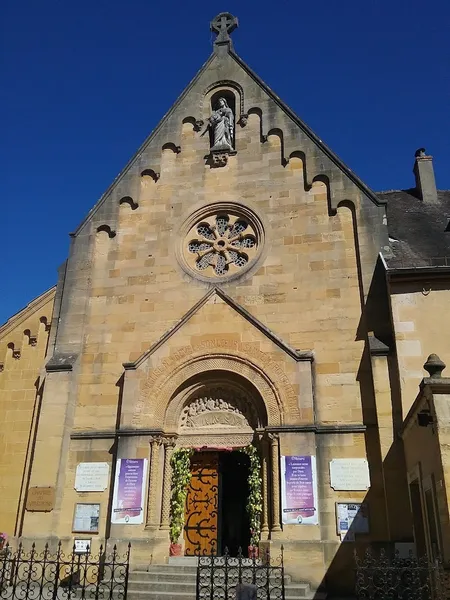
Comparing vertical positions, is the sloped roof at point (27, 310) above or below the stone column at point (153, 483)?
above

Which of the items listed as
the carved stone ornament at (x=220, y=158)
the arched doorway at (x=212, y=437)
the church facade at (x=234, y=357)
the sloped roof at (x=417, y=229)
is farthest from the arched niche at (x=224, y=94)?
the arched doorway at (x=212, y=437)

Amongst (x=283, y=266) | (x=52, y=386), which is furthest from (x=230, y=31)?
(x=52, y=386)

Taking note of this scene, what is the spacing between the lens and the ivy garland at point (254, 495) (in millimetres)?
12414

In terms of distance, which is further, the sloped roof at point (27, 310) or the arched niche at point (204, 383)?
the sloped roof at point (27, 310)

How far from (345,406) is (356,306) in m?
2.63

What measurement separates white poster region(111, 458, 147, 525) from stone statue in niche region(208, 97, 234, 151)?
9.67m

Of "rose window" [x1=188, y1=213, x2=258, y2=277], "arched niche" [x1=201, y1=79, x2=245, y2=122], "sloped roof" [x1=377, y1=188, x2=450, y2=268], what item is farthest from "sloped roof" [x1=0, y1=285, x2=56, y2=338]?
"sloped roof" [x1=377, y1=188, x2=450, y2=268]

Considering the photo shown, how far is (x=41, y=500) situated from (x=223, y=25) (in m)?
16.6

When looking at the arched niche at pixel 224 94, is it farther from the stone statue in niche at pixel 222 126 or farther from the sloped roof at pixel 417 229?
the sloped roof at pixel 417 229

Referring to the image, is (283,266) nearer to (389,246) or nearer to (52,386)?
(389,246)

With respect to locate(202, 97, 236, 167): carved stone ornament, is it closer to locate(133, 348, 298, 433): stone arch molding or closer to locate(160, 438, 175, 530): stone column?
locate(133, 348, 298, 433): stone arch molding

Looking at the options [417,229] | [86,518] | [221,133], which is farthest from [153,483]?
[221,133]

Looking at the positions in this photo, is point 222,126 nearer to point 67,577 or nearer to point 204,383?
point 204,383

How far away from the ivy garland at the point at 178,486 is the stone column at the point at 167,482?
0.13 metres
